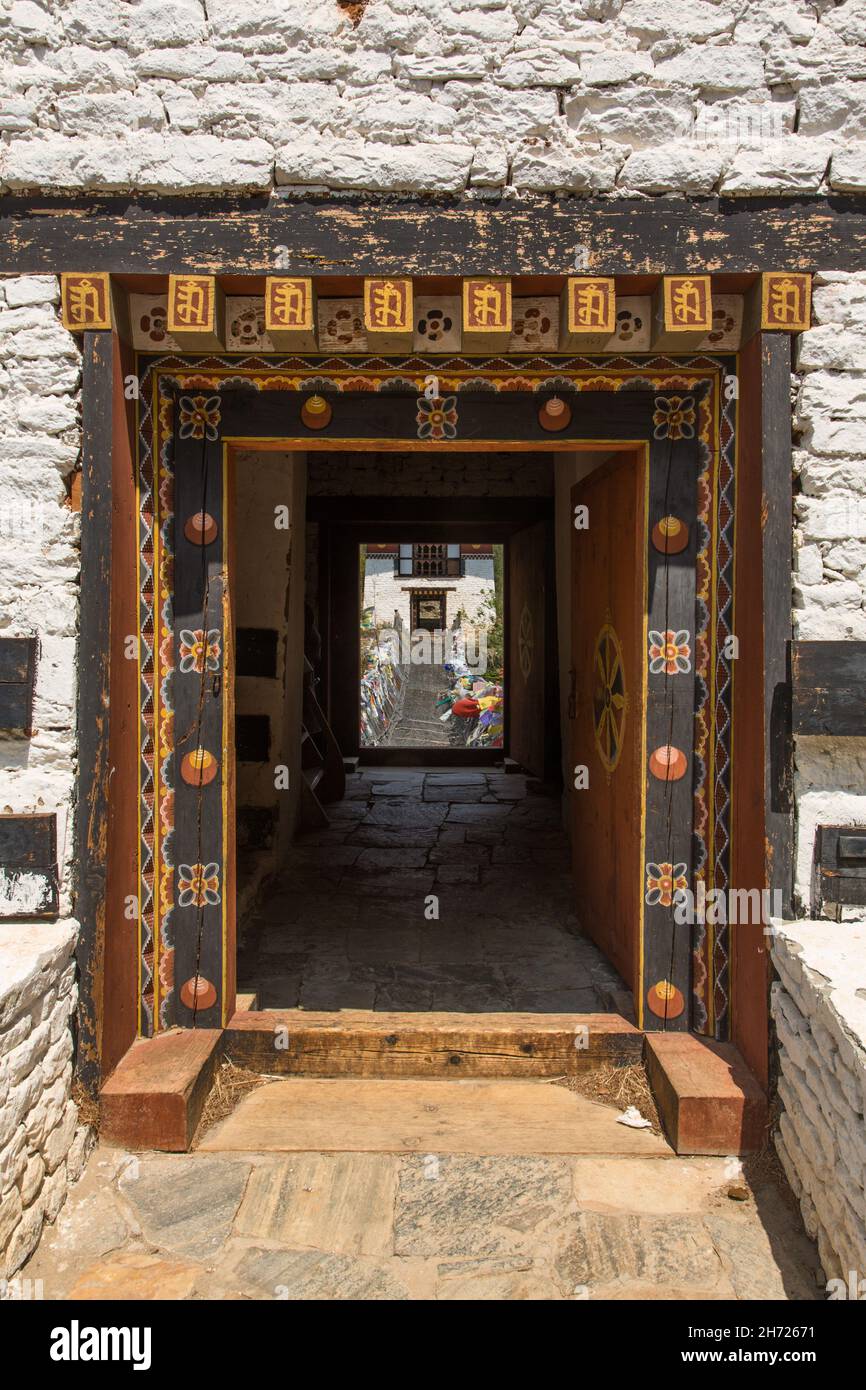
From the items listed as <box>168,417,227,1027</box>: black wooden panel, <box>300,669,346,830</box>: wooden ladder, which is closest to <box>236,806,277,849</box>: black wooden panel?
<box>300,669,346,830</box>: wooden ladder

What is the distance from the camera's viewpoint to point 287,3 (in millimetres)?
2799

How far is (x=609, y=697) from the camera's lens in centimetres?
379

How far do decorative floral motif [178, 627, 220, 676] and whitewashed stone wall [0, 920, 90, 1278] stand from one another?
96 centimetres

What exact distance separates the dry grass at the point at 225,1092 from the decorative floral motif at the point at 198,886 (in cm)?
59

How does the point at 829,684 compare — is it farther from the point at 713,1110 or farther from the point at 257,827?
the point at 257,827

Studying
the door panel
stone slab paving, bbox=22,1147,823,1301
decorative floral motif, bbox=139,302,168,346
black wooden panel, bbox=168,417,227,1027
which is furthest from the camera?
the door panel

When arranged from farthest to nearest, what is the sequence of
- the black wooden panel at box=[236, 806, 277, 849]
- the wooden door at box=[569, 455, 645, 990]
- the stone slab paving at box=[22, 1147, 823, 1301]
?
1. the black wooden panel at box=[236, 806, 277, 849]
2. the wooden door at box=[569, 455, 645, 990]
3. the stone slab paving at box=[22, 1147, 823, 1301]

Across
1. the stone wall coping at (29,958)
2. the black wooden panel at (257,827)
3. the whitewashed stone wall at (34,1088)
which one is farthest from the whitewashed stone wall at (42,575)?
the black wooden panel at (257,827)

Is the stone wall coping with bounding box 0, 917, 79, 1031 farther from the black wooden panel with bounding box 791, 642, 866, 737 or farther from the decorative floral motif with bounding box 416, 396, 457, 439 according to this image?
the black wooden panel with bounding box 791, 642, 866, 737

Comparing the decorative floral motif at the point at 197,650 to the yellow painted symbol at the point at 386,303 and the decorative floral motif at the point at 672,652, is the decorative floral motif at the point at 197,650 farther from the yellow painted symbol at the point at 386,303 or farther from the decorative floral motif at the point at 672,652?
the decorative floral motif at the point at 672,652

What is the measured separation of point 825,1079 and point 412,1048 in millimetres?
1487

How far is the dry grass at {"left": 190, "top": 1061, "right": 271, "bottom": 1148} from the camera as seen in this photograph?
3.02m

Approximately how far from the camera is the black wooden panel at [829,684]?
277cm

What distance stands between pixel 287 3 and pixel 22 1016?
3147 millimetres
